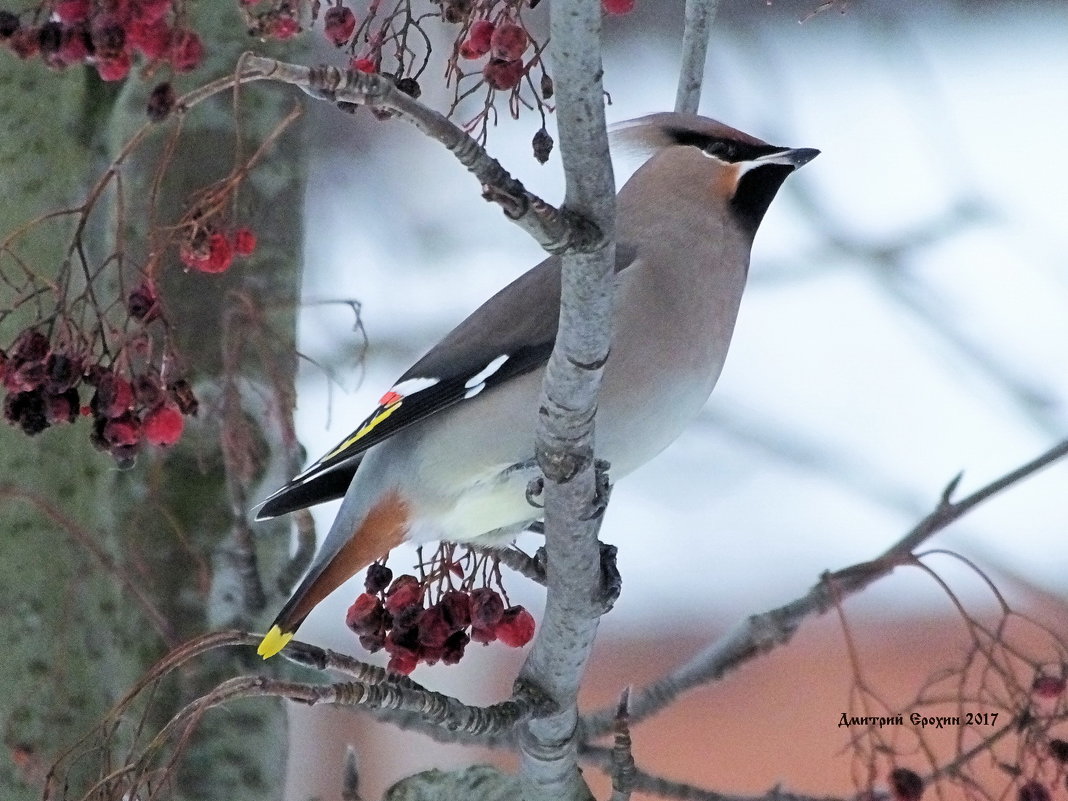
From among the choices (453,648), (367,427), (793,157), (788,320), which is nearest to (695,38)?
(793,157)

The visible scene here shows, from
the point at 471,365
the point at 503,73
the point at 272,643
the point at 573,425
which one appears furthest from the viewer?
the point at 471,365

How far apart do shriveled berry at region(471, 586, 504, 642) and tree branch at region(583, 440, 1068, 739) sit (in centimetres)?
25

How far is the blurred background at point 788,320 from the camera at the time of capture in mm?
3596

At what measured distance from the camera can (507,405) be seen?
2352mm

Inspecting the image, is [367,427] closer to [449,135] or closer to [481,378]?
[481,378]

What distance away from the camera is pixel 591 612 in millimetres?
1857

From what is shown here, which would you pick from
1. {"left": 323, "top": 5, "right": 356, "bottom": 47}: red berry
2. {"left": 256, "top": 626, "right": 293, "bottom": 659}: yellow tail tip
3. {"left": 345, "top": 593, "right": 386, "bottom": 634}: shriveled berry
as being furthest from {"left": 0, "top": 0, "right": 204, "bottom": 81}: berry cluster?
{"left": 345, "top": 593, "right": 386, "bottom": 634}: shriveled berry

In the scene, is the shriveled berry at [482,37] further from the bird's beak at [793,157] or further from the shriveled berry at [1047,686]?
the shriveled berry at [1047,686]

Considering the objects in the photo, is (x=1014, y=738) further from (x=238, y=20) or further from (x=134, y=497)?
(x=238, y=20)

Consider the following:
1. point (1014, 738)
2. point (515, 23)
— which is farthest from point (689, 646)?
point (515, 23)

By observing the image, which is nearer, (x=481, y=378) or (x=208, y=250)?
(x=208, y=250)

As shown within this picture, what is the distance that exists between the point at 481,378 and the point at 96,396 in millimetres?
724

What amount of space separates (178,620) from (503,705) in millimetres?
681

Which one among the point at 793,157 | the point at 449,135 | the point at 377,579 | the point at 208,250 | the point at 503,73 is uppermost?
the point at 793,157
